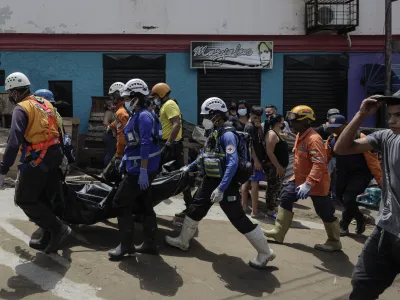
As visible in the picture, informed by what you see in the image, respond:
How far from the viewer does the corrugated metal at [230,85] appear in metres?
12.9

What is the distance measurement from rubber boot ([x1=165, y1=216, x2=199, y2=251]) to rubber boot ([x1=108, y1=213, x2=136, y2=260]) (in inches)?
22.3

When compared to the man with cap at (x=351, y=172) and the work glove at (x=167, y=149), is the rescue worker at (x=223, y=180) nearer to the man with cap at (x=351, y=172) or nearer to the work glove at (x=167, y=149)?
the work glove at (x=167, y=149)

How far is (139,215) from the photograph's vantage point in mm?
5430

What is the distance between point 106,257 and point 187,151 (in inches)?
199

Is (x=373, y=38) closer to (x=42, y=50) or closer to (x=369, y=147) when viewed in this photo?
(x=42, y=50)

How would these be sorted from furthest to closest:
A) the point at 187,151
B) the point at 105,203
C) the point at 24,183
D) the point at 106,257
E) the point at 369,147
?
the point at 187,151 < the point at 105,203 < the point at 106,257 < the point at 24,183 < the point at 369,147

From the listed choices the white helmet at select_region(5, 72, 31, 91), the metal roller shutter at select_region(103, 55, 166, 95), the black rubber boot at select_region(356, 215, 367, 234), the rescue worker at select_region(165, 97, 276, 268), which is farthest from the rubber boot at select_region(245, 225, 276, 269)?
the metal roller shutter at select_region(103, 55, 166, 95)

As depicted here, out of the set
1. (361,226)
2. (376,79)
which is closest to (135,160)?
(361,226)

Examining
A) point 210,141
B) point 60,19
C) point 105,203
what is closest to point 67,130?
point 60,19

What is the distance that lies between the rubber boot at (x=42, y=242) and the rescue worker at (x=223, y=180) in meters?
1.64

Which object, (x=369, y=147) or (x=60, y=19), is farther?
(x=60, y=19)

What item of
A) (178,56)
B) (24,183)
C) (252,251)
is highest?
(178,56)

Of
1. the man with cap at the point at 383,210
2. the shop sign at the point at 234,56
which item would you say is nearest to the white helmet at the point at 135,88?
the man with cap at the point at 383,210

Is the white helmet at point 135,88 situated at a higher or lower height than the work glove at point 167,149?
higher
